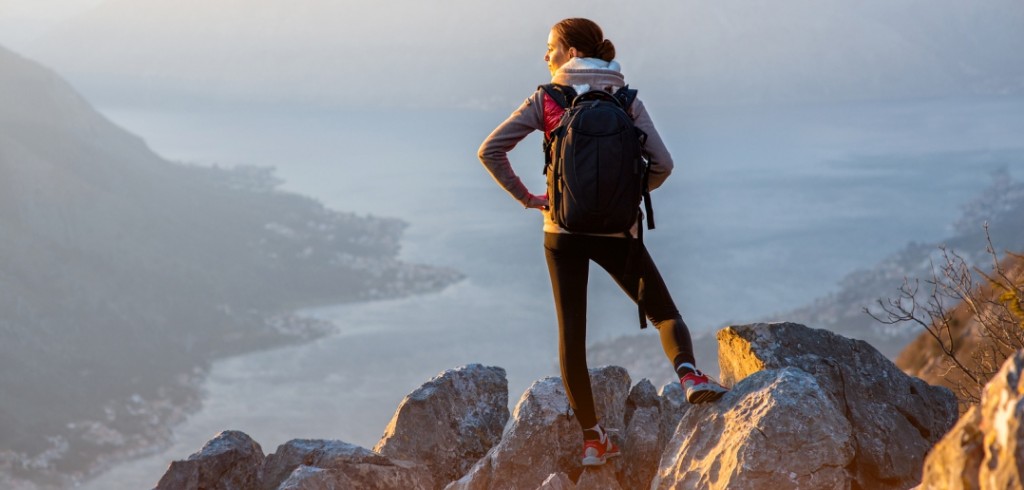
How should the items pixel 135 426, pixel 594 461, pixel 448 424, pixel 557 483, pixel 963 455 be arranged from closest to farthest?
pixel 963 455
pixel 594 461
pixel 557 483
pixel 448 424
pixel 135 426

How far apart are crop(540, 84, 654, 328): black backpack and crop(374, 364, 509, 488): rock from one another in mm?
3984

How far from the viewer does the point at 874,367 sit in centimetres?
687

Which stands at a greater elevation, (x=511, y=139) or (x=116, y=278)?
(x=116, y=278)

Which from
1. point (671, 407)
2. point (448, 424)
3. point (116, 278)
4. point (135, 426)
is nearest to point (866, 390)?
point (671, 407)

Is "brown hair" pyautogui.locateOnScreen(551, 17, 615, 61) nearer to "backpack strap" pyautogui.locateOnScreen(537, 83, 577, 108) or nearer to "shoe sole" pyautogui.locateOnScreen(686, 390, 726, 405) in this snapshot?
"backpack strap" pyautogui.locateOnScreen(537, 83, 577, 108)

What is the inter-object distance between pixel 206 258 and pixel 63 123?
32.7m

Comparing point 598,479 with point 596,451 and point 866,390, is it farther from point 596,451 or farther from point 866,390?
point 866,390

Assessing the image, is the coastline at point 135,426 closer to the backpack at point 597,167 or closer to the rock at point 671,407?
the rock at point 671,407

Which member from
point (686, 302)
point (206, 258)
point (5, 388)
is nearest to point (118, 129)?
point (206, 258)

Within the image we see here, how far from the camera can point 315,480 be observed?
22.6ft

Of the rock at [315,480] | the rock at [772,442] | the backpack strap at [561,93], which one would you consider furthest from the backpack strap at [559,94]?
the rock at [315,480]

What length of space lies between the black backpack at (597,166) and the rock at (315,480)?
3136 mm

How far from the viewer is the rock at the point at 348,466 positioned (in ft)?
23.8

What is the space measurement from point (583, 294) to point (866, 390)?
2658 millimetres
